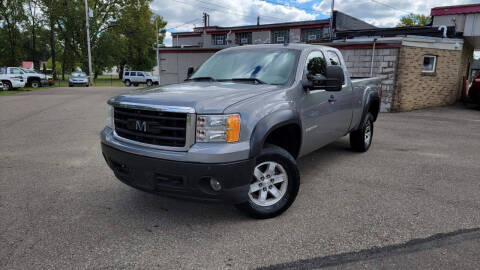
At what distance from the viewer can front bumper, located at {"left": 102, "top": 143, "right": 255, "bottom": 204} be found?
9.70 ft

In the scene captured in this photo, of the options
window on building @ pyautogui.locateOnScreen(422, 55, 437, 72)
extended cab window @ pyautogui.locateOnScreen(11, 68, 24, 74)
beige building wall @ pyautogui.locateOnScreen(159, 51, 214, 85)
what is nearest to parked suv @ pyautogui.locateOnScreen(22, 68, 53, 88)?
extended cab window @ pyautogui.locateOnScreen(11, 68, 24, 74)

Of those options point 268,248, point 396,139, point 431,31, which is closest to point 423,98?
point 431,31

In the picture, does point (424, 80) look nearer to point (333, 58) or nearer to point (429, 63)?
point (429, 63)

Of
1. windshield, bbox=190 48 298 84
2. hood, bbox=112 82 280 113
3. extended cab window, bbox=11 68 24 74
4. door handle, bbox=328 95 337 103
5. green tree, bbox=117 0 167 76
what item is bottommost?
door handle, bbox=328 95 337 103

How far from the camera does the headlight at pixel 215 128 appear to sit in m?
3.01

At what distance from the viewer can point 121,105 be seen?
3.48 metres

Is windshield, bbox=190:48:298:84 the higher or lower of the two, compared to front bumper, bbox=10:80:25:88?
higher

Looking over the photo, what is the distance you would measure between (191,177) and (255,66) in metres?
1.90

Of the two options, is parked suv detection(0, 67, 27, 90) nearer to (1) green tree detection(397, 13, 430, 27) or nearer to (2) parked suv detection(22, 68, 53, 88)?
(2) parked suv detection(22, 68, 53, 88)

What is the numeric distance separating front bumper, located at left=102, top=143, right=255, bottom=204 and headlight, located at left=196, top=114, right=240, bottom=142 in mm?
238

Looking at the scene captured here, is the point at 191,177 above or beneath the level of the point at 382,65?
beneath

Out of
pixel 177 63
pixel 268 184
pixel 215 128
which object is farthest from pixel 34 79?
pixel 215 128

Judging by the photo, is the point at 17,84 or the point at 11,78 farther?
the point at 17,84

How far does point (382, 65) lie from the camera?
1296cm
